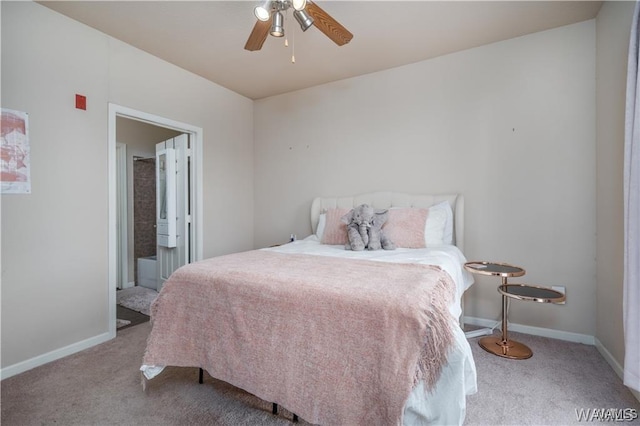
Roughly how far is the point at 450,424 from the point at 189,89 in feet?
12.5

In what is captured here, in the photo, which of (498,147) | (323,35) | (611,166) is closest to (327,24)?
(323,35)

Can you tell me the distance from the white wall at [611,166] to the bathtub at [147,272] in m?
4.91

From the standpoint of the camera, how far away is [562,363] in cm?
216

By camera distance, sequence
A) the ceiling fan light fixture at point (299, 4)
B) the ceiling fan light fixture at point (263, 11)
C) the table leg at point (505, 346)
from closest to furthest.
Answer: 1. the ceiling fan light fixture at point (299, 4)
2. the ceiling fan light fixture at point (263, 11)
3. the table leg at point (505, 346)

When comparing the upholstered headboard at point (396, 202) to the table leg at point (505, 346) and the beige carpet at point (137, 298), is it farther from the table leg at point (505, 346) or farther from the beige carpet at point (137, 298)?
the beige carpet at point (137, 298)

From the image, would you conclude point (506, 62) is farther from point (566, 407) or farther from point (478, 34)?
point (566, 407)

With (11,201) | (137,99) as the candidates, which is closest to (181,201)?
(137,99)

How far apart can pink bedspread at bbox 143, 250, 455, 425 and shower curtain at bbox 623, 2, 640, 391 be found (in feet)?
3.05

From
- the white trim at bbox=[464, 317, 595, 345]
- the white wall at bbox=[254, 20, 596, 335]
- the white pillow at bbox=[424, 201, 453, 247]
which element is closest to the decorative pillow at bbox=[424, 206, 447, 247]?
the white pillow at bbox=[424, 201, 453, 247]

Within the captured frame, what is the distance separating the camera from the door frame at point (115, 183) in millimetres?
2682

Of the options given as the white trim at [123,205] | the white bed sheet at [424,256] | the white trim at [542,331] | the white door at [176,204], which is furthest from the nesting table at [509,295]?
the white trim at [123,205]

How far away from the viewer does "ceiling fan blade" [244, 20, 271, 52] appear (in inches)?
76.6

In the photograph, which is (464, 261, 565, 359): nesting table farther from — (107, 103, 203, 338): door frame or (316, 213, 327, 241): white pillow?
(107, 103, 203, 338): door frame

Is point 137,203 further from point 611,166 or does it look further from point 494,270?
point 611,166
